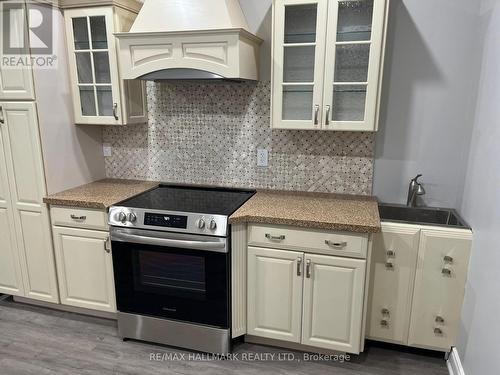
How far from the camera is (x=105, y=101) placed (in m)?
2.60

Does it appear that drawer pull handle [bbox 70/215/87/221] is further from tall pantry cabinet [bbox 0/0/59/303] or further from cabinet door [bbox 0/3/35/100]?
cabinet door [bbox 0/3/35/100]

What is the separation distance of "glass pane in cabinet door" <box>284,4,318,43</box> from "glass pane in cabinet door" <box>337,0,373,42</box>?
16 centimetres

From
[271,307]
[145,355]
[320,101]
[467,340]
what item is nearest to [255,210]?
[271,307]

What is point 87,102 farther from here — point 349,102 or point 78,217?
point 349,102

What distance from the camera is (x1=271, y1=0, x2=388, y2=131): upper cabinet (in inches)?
80.4

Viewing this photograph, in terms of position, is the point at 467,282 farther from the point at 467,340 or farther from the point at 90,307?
the point at 90,307

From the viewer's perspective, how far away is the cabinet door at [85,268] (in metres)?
2.42

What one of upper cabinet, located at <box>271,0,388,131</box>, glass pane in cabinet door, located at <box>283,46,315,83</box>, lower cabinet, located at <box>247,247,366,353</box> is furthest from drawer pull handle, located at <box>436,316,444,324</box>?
glass pane in cabinet door, located at <box>283,46,315,83</box>

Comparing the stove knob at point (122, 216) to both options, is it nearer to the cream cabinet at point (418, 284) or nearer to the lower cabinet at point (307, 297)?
the lower cabinet at point (307, 297)

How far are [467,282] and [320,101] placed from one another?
1.32m

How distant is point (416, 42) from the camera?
2.26m

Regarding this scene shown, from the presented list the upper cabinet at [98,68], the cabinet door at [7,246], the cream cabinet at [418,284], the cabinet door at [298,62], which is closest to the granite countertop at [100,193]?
the cabinet door at [7,246]

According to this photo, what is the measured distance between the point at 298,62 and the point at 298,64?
0.04 ft

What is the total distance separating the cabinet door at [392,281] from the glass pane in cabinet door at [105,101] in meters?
2.01
